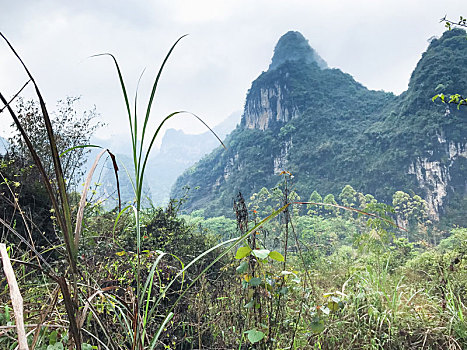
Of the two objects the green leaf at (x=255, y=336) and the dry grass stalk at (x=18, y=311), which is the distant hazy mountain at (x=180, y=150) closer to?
the green leaf at (x=255, y=336)

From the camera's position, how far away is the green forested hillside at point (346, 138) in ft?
108

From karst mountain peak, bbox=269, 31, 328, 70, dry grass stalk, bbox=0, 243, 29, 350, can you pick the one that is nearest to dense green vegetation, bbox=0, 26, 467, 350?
dry grass stalk, bbox=0, 243, 29, 350

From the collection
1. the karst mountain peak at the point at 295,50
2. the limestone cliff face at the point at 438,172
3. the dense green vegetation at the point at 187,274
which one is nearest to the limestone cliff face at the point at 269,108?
the karst mountain peak at the point at 295,50

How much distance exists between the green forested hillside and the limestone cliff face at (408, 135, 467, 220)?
95mm

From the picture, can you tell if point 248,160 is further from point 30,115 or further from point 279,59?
point 30,115

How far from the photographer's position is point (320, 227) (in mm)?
19891

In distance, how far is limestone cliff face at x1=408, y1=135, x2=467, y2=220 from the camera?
31.5 metres

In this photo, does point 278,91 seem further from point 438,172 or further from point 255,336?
point 255,336

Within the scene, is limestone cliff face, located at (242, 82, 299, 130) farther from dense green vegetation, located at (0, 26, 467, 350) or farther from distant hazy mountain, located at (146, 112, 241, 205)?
dense green vegetation, located at (0, 26, 467, 350)

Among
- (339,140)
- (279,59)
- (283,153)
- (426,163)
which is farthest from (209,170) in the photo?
(426,163)

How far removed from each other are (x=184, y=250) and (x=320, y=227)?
18.3 m

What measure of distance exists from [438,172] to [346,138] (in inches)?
519

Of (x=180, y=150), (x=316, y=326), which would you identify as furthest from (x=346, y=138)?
(x=180, y=150)

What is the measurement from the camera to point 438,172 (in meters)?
32.6
